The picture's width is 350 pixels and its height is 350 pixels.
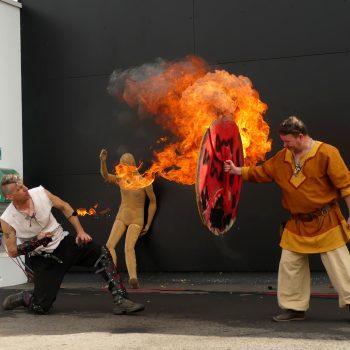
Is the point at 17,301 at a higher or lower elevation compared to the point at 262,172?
lower

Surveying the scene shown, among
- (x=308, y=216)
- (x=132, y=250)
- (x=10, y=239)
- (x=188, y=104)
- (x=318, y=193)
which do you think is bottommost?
(x=132, y=250)

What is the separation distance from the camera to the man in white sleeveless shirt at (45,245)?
7039 mm

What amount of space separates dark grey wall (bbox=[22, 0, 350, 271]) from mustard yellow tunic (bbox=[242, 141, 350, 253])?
3.07 metres

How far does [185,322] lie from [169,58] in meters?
4.62

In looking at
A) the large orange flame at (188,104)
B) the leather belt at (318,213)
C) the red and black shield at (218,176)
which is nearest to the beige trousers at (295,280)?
the leather belt at (318,213)

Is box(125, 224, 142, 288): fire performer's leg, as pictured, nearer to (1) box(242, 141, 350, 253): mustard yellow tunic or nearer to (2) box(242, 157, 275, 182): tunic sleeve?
(2) box(242, 157, 275, 182): tunic sleeve

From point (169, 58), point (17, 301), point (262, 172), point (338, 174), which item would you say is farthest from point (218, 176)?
point (169, 58)

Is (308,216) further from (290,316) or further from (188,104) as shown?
(188,104)

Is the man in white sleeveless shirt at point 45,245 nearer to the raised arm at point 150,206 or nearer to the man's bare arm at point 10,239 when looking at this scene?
the man's bare arm at point 10,239

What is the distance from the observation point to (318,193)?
252 inches

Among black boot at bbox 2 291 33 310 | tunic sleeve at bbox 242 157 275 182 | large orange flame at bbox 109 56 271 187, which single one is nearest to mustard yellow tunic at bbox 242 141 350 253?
tunic sleeve at bbox 242 157 275 182

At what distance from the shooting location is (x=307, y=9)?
9.59 meters

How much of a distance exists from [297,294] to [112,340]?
1.74 meters

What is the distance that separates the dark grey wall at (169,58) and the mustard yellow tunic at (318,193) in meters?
3.07
